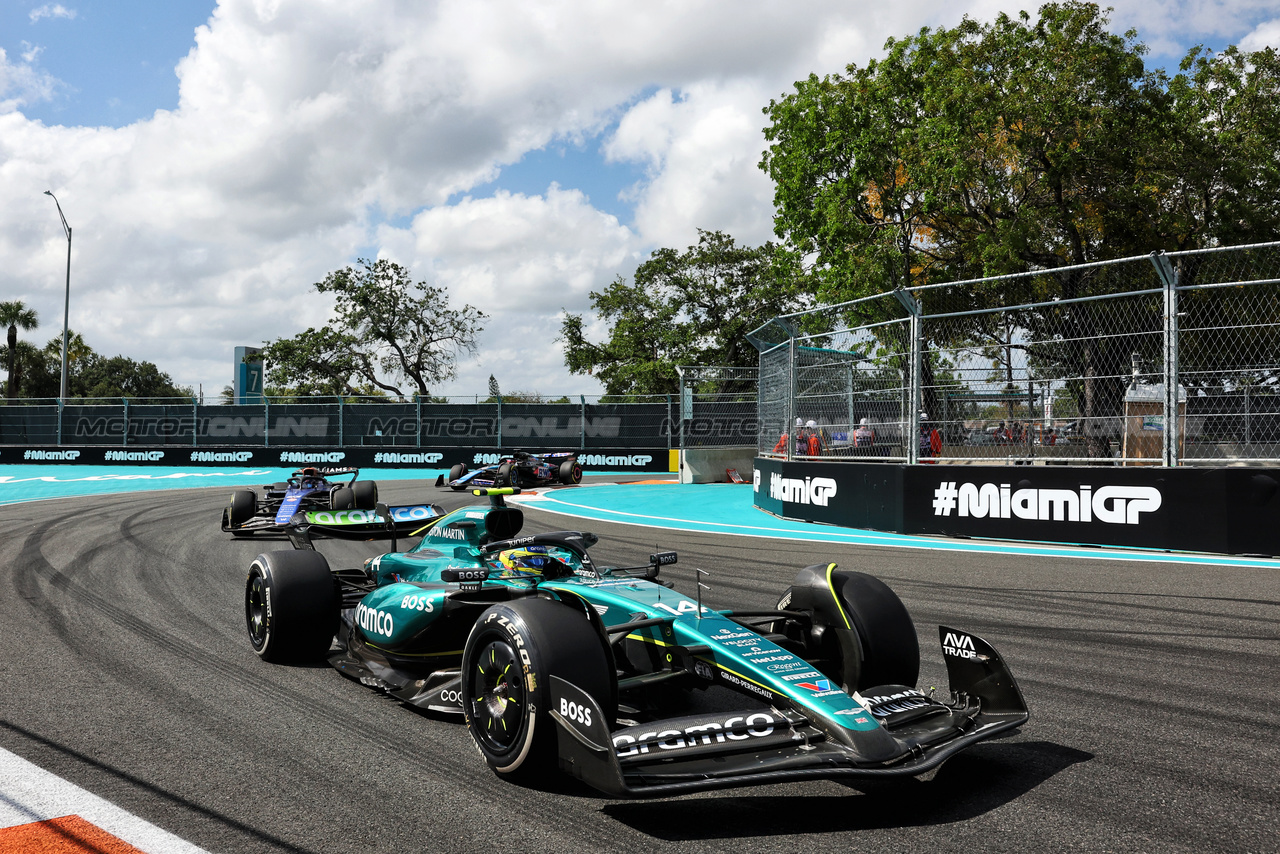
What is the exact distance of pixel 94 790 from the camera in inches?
122

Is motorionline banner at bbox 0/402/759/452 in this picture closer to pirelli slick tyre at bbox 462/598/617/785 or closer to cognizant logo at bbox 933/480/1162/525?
cognizant logo at bbox 933/480/1162/525

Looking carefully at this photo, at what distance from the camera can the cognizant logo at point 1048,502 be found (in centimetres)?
955

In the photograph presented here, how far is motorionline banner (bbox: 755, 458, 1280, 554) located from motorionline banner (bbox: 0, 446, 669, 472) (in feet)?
50.1

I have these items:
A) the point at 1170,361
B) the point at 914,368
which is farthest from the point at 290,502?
the point at 1170,361

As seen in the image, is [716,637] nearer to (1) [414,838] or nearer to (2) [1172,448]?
(1) [414,838]

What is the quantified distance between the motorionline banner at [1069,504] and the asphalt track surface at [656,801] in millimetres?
2641

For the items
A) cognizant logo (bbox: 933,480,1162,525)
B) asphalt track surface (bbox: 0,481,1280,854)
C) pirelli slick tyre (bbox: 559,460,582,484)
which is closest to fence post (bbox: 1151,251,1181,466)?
cognizant logo (bbox: 933,480,1162,525)

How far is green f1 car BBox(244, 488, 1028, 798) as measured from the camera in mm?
2879

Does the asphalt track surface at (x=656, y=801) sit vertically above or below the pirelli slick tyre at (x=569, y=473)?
below

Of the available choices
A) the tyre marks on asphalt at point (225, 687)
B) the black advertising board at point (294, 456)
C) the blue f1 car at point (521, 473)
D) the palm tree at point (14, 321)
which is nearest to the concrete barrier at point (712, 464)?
the blue f1 car at point (521, 473)

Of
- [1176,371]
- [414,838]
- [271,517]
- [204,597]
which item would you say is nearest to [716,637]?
[414,838]

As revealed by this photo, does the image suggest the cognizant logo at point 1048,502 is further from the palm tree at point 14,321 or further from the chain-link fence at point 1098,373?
the palm tree at point 14,321

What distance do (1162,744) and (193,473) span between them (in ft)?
87.5

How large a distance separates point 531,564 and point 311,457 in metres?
26.1
